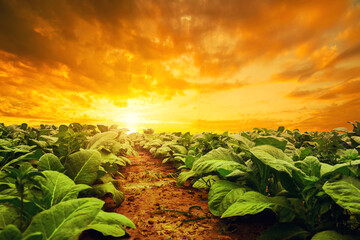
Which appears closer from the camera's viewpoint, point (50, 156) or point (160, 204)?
point (50, 156)

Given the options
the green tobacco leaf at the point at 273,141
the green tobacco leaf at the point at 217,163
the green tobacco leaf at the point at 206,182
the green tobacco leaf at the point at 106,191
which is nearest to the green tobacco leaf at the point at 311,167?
the green tobacco leaf at the point at 273,141

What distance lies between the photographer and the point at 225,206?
5.93 feet

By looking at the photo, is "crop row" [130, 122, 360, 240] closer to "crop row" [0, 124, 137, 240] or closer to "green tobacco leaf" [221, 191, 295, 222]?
"green tobacco leaf" [221, 191, 295, 222]

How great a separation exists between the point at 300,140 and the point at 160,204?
13.1 ft

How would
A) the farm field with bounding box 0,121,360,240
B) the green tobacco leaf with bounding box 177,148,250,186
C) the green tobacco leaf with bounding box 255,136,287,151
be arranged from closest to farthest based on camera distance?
the farm field with bounding box 0,121,360,240 → the green tobacco leaf with bounding box 177,148,250,186 → the green tobacco leaf with bounding box 255,136,287,151

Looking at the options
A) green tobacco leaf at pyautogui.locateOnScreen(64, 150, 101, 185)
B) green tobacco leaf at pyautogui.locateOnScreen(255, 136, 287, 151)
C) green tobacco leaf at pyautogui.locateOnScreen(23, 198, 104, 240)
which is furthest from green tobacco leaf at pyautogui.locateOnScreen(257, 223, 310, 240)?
green tobacco leaf at pyautogui.locateOnScreen(64, 150, 101, 185)

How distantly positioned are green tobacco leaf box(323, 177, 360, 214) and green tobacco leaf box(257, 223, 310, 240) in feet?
1.43

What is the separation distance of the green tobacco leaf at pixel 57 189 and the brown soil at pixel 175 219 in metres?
0.48

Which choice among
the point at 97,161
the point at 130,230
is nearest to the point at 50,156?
the point at 97,161

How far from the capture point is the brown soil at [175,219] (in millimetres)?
1819

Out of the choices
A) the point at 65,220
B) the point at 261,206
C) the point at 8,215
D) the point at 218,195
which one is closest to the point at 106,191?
the point at 8,215

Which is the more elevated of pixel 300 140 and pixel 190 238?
pixel 300 140

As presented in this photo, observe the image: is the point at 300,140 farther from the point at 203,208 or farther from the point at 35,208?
the point at 35,208

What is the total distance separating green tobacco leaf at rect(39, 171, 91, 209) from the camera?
141 cm
